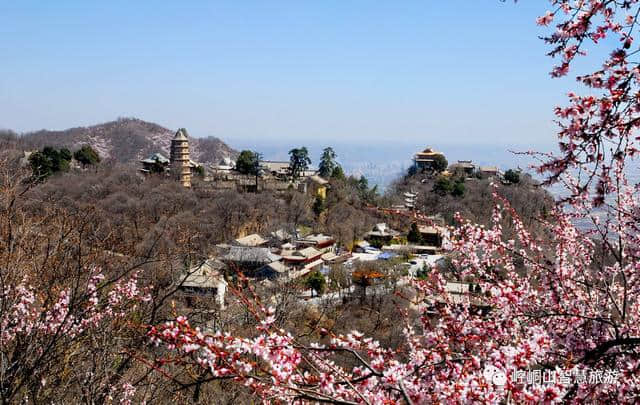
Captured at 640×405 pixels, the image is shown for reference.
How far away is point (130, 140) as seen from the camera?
8938 centimetres

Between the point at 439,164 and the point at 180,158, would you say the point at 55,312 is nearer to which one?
the point at 180,158

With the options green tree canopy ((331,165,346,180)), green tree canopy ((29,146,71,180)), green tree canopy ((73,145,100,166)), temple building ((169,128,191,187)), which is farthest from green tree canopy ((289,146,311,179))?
green tree canopy ((29,146,71,180))

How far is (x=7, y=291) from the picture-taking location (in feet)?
11.1

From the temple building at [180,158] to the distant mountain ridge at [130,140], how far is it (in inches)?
1853

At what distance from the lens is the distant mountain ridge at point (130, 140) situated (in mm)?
85375

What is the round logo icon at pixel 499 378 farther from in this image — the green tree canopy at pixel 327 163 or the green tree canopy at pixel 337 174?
the green tree canopy at pixel 327 163

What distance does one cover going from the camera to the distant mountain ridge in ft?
280

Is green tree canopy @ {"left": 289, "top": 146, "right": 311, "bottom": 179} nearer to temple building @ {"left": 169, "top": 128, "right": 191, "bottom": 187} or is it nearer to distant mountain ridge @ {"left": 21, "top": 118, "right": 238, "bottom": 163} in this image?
temple building @ {"left": 169, "top": 128, "right": 191, "bottom": 187}

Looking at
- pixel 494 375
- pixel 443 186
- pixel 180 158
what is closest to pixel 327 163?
pixel 443 186

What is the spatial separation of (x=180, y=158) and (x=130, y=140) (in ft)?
188

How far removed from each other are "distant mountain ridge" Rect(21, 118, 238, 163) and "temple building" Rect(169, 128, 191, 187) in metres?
47.1

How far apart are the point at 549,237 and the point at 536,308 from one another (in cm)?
161

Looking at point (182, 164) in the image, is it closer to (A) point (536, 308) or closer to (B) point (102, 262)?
(B) point (102, 262)

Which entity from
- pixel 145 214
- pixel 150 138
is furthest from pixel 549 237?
pixel 150 138
